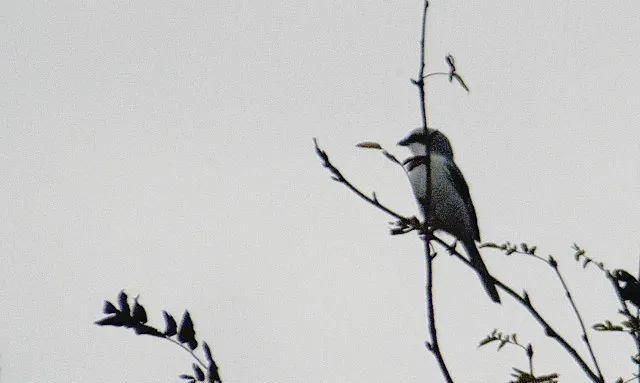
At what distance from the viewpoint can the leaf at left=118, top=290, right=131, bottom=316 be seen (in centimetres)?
239

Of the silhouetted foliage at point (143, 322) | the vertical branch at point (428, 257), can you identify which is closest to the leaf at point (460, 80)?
the vertical branch at point (428, 257)

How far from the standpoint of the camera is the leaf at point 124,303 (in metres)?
2.39

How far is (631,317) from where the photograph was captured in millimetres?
2494

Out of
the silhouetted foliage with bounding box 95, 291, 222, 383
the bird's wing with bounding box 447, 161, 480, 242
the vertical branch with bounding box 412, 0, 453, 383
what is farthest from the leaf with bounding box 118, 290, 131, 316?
the bird's wing with bounding box 447, 161, 480, 242

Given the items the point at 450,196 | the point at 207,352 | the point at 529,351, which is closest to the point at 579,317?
the point at 529,351

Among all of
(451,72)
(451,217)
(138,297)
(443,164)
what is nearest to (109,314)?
(138,297)

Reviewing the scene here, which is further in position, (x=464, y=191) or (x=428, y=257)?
(x=464, y=191)

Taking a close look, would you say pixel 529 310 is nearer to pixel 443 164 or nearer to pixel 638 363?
pixel 638 363

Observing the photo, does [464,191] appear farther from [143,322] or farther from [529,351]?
[143,322]

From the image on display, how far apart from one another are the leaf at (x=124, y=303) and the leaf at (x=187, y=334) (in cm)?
16

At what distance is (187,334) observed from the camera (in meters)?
2.40

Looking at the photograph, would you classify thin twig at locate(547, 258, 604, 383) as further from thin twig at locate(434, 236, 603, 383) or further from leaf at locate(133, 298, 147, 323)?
leaf at locate(133, 298, 147, 323)

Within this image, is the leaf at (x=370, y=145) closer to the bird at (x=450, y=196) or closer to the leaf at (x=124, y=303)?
the leaf at (x=124, y=303)

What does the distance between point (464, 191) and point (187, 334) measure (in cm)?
635
